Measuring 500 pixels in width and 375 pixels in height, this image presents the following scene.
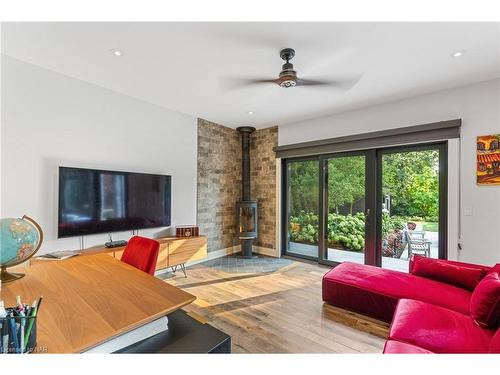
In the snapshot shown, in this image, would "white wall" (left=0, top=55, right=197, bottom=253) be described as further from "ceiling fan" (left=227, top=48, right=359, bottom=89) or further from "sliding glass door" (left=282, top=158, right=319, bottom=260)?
"sliding glass door" (left=282, top=158, right=319, bottom=260)

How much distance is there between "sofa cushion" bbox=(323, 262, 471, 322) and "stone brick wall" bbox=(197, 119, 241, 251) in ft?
7.75

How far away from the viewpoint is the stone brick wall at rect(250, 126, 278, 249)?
4676 mm

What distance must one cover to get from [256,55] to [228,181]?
2.82 m

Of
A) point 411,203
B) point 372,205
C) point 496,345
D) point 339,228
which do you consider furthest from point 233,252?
point 496,345

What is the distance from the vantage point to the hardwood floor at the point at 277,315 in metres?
1.94

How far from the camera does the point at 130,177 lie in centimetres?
318

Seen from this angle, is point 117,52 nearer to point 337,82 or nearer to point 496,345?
point 337,82

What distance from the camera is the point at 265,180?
4.80 m

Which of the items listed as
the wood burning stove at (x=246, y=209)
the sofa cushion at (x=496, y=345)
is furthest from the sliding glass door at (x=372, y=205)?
the sofa cushion at (x=496, y=345)

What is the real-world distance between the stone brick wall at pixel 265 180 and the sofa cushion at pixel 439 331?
308cm

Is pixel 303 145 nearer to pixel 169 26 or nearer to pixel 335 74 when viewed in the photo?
pixel 335 74

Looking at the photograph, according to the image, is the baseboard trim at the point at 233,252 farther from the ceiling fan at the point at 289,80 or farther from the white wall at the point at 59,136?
the ceiling fan at the point at 289,80
